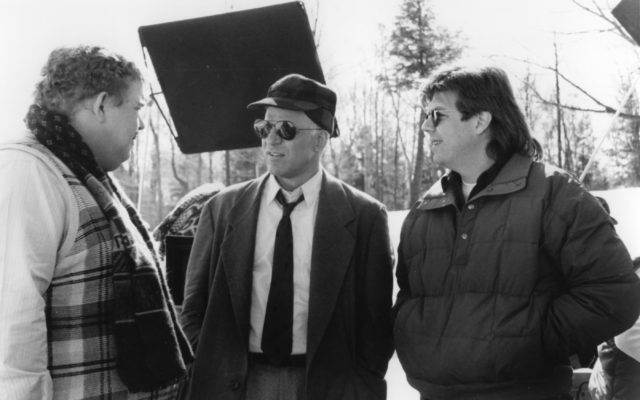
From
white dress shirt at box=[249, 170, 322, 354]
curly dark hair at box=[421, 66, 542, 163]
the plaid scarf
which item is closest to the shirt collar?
white dress shirt at box=[249, 170, 322, 354]

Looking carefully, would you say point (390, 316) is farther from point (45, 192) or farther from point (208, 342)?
point (45, 192)

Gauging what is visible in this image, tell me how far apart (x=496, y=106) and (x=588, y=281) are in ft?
2.60

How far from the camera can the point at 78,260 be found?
1832 mm

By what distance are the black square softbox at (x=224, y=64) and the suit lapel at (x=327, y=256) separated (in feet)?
3.33

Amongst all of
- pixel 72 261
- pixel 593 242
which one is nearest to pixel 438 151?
pixel 593 242

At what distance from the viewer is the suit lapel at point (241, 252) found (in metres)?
2.63

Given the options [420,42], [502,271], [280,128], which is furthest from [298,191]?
[420,42]

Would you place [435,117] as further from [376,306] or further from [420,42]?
[420,42]

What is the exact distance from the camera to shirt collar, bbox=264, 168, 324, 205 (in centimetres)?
289

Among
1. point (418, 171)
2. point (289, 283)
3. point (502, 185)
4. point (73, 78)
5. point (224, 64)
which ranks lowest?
point (418, 171)

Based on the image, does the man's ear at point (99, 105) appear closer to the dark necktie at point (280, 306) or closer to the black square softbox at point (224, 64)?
the dark necktie at point (280, 306)

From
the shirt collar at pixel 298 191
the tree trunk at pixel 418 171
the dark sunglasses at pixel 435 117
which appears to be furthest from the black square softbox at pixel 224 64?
the tree trunk at pixel 418 171

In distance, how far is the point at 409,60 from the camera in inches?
910

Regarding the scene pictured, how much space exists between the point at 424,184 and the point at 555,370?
2831 cm
